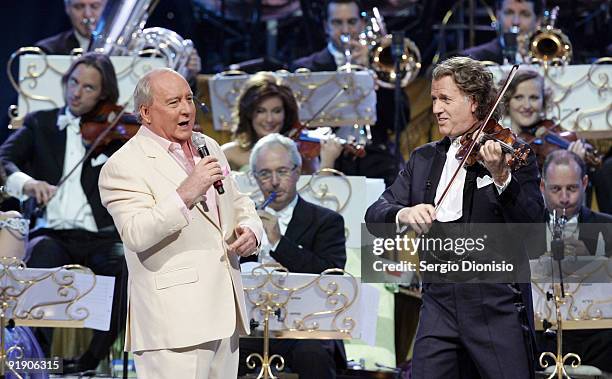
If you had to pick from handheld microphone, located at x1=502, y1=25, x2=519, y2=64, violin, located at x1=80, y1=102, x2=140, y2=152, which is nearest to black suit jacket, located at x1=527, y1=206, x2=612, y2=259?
handheld microphone, located at x1=502, y1=25, x2=519, y2=64

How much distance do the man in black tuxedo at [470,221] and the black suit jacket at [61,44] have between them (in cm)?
354

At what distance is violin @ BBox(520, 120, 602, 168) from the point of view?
223 inches

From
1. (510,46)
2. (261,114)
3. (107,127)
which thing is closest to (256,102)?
(261,114)

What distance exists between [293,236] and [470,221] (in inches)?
71.5

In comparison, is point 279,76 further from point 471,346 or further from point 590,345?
point 471,346

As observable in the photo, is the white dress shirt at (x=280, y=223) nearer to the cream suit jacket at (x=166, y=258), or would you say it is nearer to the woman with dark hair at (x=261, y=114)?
the woman with dark hair at (x=261, y=114)

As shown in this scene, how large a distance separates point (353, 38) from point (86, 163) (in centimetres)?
180

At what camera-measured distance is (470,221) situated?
3.23 meters

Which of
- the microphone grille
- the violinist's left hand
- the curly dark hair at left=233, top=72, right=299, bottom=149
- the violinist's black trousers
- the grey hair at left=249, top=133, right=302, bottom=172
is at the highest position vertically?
the curly dark hair at left=233, top=72, right=299, bottom=149

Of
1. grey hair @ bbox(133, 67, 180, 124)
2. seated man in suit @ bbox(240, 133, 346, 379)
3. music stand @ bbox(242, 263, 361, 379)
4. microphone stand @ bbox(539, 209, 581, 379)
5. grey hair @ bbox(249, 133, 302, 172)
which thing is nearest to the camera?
grey hair @ bbox(133, 67, 180, 124)

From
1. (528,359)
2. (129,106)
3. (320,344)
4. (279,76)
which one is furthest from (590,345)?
(129,106)

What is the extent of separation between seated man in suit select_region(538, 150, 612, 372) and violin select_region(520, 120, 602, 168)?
0.40 metres

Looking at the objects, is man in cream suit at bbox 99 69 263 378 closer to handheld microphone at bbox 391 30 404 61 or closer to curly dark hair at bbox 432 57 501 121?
curly dark hair at bbox 432 57 501 121

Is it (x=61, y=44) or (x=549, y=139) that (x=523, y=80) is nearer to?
(x=549, y=139)
